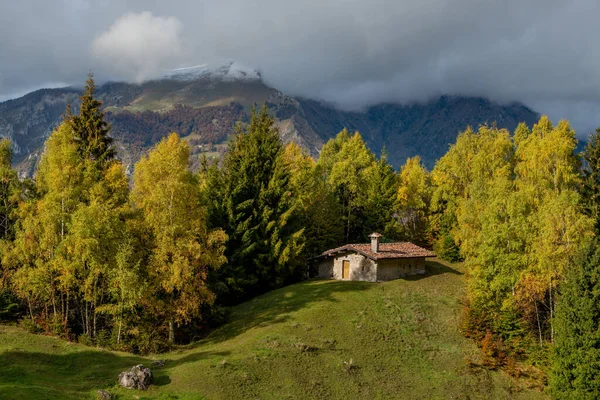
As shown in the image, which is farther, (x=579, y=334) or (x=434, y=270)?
(x=434, y=270)

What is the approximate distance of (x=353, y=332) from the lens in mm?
39125

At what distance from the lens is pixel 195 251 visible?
3666 centimetres

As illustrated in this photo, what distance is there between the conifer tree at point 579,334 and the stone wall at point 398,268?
19.9 m

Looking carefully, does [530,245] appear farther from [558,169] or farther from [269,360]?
[269,360]

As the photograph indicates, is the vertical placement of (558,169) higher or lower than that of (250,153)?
lower

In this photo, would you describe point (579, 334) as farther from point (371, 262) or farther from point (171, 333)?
point (171, 333)

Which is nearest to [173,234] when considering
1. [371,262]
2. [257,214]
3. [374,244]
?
[257,214]

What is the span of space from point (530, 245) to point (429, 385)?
16065 millimetres

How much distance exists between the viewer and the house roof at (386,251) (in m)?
51.6

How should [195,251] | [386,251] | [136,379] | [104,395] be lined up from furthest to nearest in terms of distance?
[386,251]
[195,251]
[136,379]
[104,395]

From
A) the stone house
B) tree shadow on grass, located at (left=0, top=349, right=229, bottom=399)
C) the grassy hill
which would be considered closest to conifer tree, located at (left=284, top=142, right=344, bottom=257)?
the stone house

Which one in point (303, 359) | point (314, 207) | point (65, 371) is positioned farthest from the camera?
point (314, 207)

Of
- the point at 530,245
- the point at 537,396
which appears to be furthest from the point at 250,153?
the point at 537,396

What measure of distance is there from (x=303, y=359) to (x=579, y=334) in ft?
68.1
